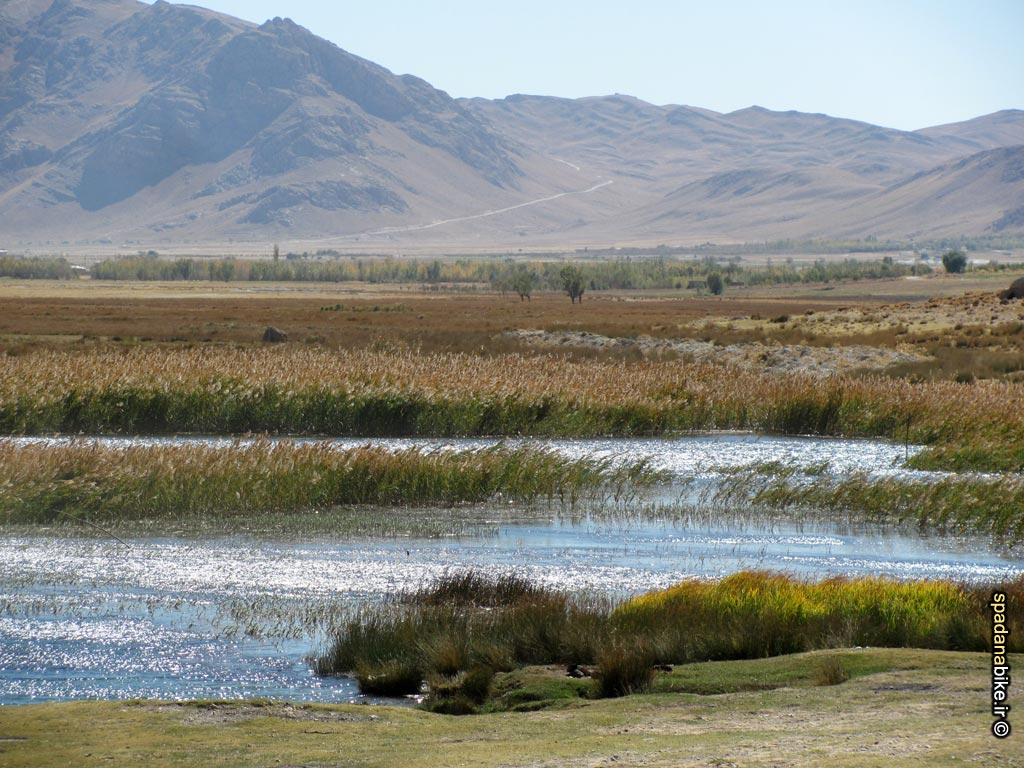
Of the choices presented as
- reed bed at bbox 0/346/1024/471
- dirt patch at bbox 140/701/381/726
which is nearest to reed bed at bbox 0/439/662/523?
reed bed at bbox 0/346/1024/471

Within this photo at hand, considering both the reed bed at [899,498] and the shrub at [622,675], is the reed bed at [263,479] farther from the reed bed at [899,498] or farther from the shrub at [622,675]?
the shrub at [622,675]

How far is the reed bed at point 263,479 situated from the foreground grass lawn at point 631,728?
42.0 ft

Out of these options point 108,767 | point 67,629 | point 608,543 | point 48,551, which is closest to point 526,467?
point 608,543

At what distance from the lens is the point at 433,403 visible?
38.2 meters

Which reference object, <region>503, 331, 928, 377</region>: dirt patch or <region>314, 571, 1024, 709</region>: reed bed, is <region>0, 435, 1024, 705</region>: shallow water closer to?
<region>314, 571, 1024, 709</region>: reed bed

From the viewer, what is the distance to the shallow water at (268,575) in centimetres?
1509

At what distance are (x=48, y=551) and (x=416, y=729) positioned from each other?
1285 cm

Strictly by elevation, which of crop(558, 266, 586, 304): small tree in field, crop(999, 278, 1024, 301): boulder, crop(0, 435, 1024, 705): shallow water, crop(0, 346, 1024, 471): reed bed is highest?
crop(558, 266, 586, 304): small tree in field

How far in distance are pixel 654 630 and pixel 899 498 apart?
44.3ft

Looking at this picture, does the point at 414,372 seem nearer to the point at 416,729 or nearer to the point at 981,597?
the point at 981,597

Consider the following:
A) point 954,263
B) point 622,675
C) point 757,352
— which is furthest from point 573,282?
point 622,675

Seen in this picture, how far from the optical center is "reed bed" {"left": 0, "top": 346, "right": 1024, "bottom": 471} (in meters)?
37.0

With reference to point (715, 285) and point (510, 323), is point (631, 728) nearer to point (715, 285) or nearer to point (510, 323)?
point (510, 323)

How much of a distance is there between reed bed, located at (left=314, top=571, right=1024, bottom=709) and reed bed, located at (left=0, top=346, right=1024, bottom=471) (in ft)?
65.6
